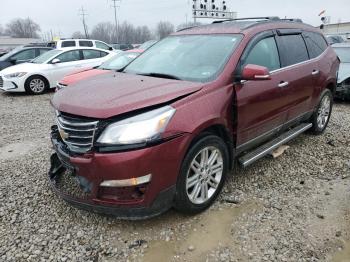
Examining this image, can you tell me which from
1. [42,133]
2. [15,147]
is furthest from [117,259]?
[42,133]

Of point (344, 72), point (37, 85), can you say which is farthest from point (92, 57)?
point (344, 72)

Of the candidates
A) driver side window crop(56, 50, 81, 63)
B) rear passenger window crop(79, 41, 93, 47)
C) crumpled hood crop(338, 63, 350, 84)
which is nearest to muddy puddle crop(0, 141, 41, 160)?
driver side window crop(56, 50, 81, 63)

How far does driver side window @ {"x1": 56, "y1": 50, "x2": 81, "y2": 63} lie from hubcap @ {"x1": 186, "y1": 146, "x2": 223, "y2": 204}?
360 inches

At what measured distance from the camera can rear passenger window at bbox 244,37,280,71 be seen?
3633mm

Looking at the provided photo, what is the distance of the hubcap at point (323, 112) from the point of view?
17.6ft

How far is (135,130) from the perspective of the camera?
2.55 metres

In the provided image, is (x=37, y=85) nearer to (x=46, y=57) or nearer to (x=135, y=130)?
(x=46, y=57)

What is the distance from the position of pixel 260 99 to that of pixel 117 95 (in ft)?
5.44

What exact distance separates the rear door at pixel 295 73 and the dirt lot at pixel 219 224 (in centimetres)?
78

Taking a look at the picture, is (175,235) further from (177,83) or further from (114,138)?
(177,83)

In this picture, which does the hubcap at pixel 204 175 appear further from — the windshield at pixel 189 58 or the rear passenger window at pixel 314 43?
the rear passenger window at pixel 314 43

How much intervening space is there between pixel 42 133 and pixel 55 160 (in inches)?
113

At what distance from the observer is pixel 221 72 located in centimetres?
323

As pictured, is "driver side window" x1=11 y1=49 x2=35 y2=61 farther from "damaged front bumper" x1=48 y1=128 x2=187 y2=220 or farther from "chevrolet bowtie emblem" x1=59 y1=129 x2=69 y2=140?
"damaged front bumper" x1=48 y1=128 x2=187 y2=220
